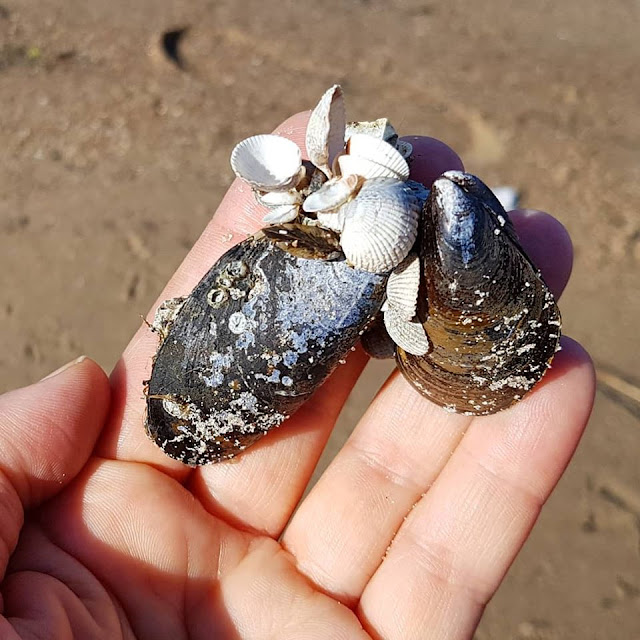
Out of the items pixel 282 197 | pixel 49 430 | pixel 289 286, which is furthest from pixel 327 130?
pixel 49 430

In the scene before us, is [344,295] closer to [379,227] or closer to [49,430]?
[379,227]

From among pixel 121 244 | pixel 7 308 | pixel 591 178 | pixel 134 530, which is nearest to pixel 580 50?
pixel 591 178

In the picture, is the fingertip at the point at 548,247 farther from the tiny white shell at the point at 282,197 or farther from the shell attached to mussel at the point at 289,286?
the tiny white shell at the point at 282,197

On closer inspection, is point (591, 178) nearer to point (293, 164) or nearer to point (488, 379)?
point (488, 379)

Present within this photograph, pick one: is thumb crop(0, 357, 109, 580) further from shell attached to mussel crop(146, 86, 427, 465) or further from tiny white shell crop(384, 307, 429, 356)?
tiny white shell crop(384, 307, 429, 356)

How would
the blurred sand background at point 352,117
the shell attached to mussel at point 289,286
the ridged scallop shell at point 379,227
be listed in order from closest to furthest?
the ridged scallop shell at point 379,227, the shell attached to mussel at point 289,286, the blurred sand background at point 352,117

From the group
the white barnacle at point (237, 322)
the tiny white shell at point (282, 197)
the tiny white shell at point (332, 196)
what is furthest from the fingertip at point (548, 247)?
the white barnacle at point (237, 322)

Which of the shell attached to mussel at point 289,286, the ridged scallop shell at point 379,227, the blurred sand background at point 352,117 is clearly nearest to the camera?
the ridged scallop shell at point 379,227
